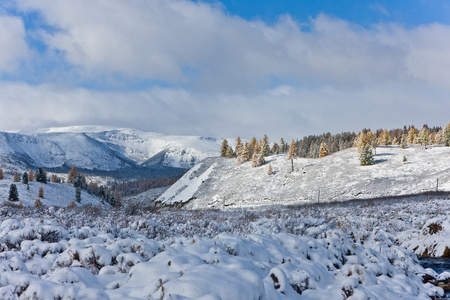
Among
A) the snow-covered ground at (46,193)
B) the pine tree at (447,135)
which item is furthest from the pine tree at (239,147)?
the pine tree at (447,135)

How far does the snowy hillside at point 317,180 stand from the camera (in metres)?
59.6

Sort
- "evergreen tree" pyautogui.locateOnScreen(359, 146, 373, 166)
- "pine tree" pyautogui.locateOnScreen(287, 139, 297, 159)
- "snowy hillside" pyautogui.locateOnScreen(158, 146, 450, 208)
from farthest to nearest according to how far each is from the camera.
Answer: "pine tree" pyautogui.locateOnScreen(287, 139, 297, 159) < "evergreen tree" pyautogui.locateOnScreen(359, 146, 373, 166) < "snowy hillside" pyautogui.locateOnScreen(158, 146, 450, 208)

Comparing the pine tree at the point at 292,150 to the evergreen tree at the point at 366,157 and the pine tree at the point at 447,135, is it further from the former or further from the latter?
the pine tree at the point at 447,135

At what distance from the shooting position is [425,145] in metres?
84.2

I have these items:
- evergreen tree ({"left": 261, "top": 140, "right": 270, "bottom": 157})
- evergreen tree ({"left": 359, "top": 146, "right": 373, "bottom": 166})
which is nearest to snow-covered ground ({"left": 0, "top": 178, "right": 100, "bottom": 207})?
evergreen tree ({"left": 261, "top": 140, "right": 270, "bottom": 157})

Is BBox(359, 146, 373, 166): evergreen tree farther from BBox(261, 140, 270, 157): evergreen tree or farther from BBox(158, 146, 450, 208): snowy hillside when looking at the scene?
BBox(261, 140, 270, 157): evergreen tree

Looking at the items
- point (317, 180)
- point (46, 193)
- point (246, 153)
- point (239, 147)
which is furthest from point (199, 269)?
point (239, 147)

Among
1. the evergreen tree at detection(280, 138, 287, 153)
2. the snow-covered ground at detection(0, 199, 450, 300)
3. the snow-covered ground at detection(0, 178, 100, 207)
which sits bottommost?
the snow-covered ground at detection(0, 178, 100, 207)

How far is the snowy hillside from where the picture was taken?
195 ft

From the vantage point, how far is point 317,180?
→ 71.0 metres

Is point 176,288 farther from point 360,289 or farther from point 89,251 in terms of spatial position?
point 360,289

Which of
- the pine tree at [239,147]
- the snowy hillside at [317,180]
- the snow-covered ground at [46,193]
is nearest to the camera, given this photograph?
the snowy hillside at [317,180]

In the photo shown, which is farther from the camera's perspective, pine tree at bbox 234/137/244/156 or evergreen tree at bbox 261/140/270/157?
pine tree at bbox 234/137/244/156

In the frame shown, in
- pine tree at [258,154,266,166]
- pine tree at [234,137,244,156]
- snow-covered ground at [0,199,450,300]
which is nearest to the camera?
snow-covered ground at [0,199,450,300]
